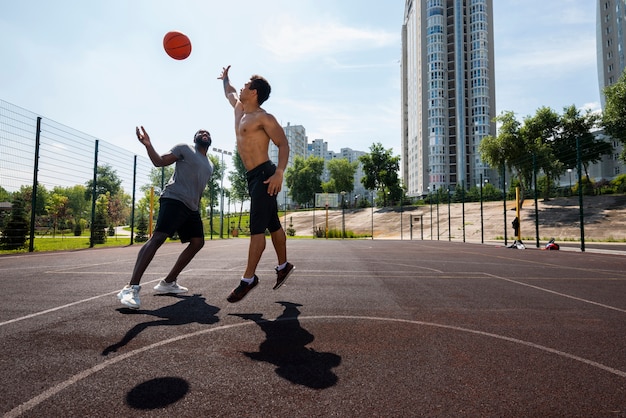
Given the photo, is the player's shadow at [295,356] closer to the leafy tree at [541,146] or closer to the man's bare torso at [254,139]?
the man's bare torso at [254,139]

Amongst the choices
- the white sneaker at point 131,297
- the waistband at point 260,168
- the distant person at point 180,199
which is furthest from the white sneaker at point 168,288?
the waistband at point 260,168

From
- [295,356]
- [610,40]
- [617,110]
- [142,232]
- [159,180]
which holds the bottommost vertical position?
[295,356]

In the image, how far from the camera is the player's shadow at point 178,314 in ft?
8.58

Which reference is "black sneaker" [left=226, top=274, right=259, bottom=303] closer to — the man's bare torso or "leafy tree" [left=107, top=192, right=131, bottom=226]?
the man's bare torso

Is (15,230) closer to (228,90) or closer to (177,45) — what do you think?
(177,45)

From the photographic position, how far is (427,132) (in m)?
84.2

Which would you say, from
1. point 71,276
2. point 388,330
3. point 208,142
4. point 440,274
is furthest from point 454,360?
point 71,276

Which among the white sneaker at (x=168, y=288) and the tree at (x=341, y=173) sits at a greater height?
the tree at (x=341, y=173)

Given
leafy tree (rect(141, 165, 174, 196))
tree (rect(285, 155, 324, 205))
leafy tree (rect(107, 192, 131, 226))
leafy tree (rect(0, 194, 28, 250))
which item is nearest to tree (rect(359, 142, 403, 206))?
tree (rect(285, 155, 324, 205))

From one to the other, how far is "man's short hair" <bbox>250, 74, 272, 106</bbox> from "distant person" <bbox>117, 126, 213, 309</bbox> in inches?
38.7

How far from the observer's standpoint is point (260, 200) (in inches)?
138

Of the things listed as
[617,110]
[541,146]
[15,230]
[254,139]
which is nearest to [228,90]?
[254,139]

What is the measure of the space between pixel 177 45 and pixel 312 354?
5525mm

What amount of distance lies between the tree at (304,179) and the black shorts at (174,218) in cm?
7809
